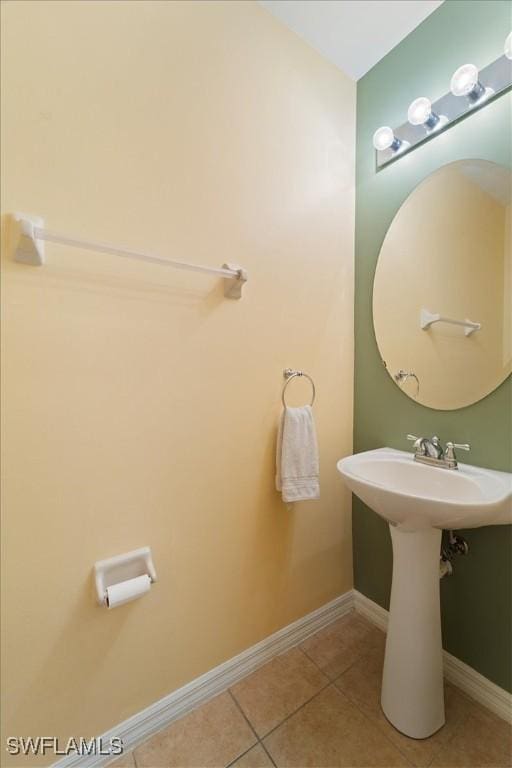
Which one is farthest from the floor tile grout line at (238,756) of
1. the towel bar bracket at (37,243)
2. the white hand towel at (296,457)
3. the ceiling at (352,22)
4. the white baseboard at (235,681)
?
the ceiling at (352,22)

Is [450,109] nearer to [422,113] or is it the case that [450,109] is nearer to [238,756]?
[422,113]

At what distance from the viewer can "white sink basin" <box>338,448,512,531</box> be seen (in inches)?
32.1

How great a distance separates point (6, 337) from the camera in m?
0.78

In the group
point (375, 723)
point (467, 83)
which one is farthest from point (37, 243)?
point (375, 723)

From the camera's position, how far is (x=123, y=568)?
0.95 metres

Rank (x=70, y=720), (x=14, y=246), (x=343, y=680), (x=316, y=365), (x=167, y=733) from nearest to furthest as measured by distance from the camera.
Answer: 1. (x=14, y=246)
2. (x=70, y=720)
3. (x=167, y=733)
4. (x=343, y=680)
5. (x=316, y=365)

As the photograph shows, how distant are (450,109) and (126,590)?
1950 millimetres

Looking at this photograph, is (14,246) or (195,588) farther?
(195,588)

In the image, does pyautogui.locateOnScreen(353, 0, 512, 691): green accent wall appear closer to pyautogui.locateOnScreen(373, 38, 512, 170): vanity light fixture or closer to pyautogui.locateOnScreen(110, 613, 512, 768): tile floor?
pyautogui.locateOnScreen(373, 38, 512, 170): vanity light fixture

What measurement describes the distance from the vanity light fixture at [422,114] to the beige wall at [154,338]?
33cm

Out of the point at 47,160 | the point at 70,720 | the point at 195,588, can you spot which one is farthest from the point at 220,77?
the point at 70,720

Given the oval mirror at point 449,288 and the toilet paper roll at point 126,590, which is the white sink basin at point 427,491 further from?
the toilet paper roll at point 126,590

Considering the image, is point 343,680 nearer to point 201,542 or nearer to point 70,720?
point 201,542

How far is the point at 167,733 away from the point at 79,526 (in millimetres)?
782
